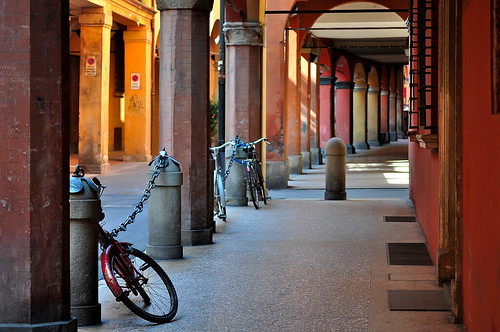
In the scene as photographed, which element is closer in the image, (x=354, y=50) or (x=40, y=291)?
(x=40, y=291)

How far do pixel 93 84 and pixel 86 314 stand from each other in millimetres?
18681

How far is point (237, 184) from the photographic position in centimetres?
1515

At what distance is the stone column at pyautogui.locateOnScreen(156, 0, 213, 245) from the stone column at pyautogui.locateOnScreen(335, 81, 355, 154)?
1193 inches

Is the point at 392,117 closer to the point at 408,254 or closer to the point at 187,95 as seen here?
the point at 187,95

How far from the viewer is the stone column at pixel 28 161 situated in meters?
4.86

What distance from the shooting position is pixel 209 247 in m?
10.2

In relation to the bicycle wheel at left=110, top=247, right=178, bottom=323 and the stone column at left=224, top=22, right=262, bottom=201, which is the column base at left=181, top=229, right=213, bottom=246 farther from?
the stone column at left=224, top=22, right=262, bottom=201

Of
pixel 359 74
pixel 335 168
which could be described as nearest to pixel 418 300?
pixel 335 168

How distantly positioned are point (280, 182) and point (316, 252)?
36.3ft

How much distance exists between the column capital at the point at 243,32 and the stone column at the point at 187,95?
5.92 meters

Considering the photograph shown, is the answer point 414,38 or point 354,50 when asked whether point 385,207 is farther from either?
point 354,50

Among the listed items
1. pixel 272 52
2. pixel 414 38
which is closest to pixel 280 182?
pixel 272 52

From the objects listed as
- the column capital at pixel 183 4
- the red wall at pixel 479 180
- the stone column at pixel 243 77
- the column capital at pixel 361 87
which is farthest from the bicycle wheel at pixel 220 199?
the column capital at pixel 361 87

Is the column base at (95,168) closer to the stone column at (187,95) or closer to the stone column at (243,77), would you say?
the stone column at (243,77)
